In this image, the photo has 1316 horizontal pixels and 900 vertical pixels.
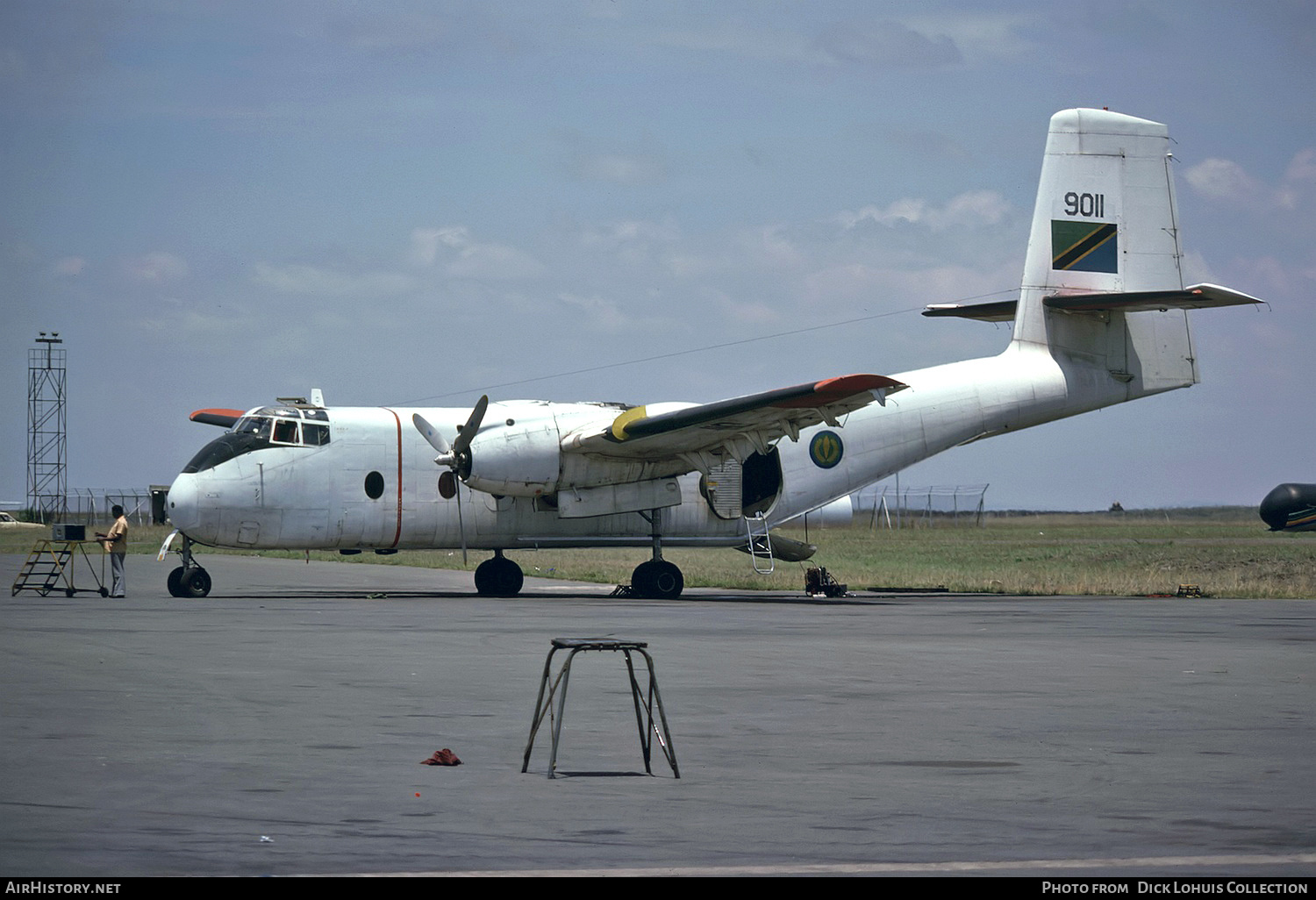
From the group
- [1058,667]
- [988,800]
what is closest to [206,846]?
[988,800]

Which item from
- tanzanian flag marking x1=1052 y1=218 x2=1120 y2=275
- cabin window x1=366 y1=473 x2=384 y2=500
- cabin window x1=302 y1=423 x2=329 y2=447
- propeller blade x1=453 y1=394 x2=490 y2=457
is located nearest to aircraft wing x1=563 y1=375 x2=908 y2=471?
propeller blade x1=453 y1=394 x2=490 y2=457

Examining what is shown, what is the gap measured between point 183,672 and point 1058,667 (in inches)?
342

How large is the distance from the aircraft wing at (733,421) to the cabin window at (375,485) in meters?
3.53

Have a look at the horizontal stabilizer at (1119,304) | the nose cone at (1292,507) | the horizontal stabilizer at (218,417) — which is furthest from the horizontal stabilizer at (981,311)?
the nose cone at (1292,507)

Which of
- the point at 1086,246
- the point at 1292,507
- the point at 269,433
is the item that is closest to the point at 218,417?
the point at 269,433

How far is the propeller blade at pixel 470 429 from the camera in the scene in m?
25.8

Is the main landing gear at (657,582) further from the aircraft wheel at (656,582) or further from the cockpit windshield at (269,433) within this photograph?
the cockpit windshield at (269,433)

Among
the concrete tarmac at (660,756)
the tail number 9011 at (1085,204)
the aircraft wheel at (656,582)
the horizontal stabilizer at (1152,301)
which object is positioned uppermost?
the tail number 9011 at (1085,204)

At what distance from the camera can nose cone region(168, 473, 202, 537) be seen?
2512 cm

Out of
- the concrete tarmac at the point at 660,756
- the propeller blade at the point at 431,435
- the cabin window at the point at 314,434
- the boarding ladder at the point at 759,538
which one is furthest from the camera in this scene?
the boarding ladder at the point at 759,538

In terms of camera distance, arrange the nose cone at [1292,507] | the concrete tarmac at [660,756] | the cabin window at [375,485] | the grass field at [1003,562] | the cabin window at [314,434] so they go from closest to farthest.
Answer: the concrete tarmac at [660,756], the cabin window at [314,434], the cabin window at [375,485], the grass field at [1003,562], the nose cone at [1292,507]

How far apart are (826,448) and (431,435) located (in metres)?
8.42

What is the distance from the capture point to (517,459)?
2630cm

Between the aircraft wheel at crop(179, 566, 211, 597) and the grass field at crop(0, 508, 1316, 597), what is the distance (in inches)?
446
